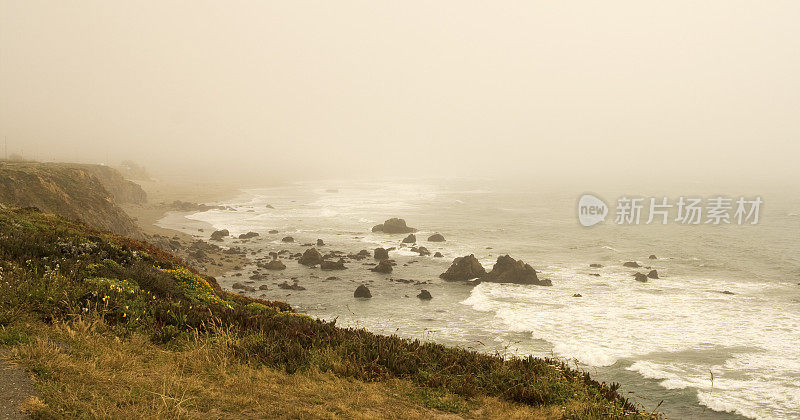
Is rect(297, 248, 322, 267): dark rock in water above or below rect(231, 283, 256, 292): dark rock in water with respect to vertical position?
above

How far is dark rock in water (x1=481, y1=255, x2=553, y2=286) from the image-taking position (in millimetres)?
36156

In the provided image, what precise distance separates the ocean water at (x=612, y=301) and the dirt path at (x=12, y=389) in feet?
24.5

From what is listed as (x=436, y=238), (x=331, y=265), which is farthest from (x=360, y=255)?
(x=436, y=238)

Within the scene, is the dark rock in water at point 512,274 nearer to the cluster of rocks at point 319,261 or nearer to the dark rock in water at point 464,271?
the dark rock in water at point 464,271

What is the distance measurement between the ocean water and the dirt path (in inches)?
294

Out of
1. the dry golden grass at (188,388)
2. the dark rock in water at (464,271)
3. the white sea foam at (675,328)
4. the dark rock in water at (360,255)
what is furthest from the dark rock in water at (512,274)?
the dry golden grass at (188,388)

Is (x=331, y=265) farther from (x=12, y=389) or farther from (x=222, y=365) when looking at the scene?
(x=12, y=389)

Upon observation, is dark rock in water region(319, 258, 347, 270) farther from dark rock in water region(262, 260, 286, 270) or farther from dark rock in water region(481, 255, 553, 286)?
dark rock in water region(481, 255, 553, 286)

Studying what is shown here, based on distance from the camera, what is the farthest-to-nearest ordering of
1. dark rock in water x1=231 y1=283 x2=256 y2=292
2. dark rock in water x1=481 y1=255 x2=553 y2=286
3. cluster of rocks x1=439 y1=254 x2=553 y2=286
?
cluster of rocks x1=439 y1=254 x2=553 y2=286, dark rock in water x1=481 y1=255 x2=553 y2=286, dark rock in water x1=231 y1=283 x2=256 y2=292

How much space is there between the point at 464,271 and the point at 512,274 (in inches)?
151

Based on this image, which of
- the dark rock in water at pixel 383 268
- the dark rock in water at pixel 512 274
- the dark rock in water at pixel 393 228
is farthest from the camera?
the dark rock in water at pixel 393 228

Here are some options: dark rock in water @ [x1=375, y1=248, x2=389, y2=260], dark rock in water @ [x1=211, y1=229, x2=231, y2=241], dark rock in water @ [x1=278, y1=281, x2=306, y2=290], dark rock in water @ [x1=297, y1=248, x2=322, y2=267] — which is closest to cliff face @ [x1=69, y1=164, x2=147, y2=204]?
dark rock in water @ [x1=211, y1=229, x2=231, y2=241]

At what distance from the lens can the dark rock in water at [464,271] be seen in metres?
37.2

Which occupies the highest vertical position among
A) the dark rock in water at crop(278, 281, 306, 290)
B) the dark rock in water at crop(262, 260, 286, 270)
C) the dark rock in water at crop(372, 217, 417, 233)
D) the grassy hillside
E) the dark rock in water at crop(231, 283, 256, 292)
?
the grassy hillside
